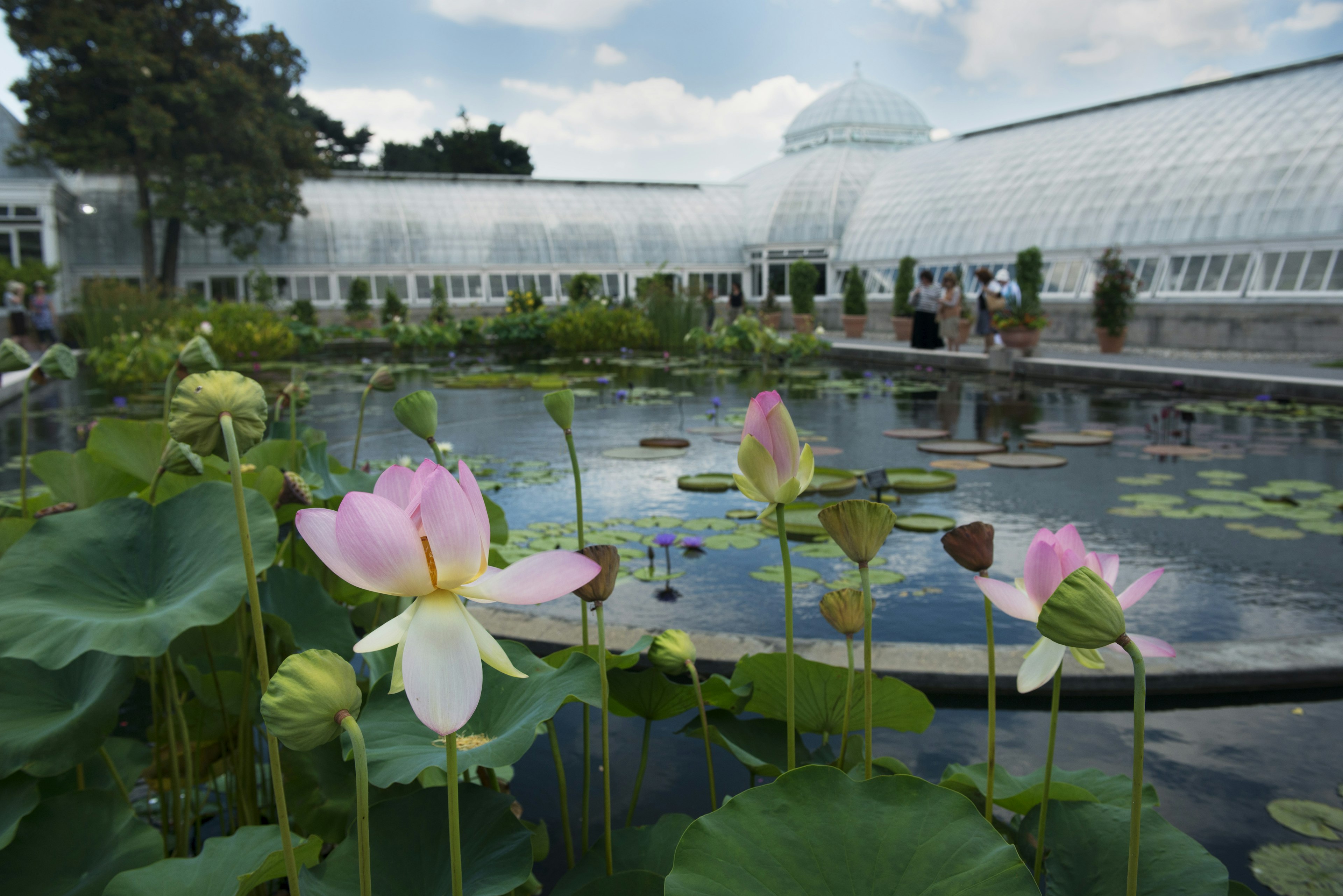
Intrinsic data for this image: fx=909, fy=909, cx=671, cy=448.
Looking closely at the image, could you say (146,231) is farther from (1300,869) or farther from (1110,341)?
(1300,869)

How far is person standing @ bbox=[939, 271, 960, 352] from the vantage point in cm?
1491

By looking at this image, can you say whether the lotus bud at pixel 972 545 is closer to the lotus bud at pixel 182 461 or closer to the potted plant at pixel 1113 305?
the lotus bud at pixel 182 461

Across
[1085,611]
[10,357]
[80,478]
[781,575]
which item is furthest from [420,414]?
[781,575]

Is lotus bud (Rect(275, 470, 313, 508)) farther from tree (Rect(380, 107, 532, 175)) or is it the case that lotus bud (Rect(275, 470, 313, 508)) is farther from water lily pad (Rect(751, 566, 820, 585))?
tree (Rect(380, 107, 532, 175))

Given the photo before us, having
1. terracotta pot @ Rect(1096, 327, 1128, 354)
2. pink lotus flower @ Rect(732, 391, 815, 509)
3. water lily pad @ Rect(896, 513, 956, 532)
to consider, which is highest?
pink lotus flower @ Rect(732, 391, 815, 509)

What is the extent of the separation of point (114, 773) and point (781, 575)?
2674mm

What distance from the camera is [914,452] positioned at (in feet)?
21.4

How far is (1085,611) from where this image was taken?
66 cm

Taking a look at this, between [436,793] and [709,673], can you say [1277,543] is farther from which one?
[436,793]

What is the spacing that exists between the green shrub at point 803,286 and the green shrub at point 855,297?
1.05 meters

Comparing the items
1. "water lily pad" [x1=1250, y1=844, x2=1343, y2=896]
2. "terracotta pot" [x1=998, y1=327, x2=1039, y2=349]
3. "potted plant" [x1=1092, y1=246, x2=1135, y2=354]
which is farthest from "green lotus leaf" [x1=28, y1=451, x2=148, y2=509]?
"potted plant" [x1=1092, y1=246, x2=1135, y2=354]

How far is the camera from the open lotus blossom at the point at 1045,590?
0.83 meters

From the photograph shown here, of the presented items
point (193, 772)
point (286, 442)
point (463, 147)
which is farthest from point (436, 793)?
point (463, 147)

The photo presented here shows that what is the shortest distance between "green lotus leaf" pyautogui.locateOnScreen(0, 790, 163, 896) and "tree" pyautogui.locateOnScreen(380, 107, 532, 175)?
43516 mm
